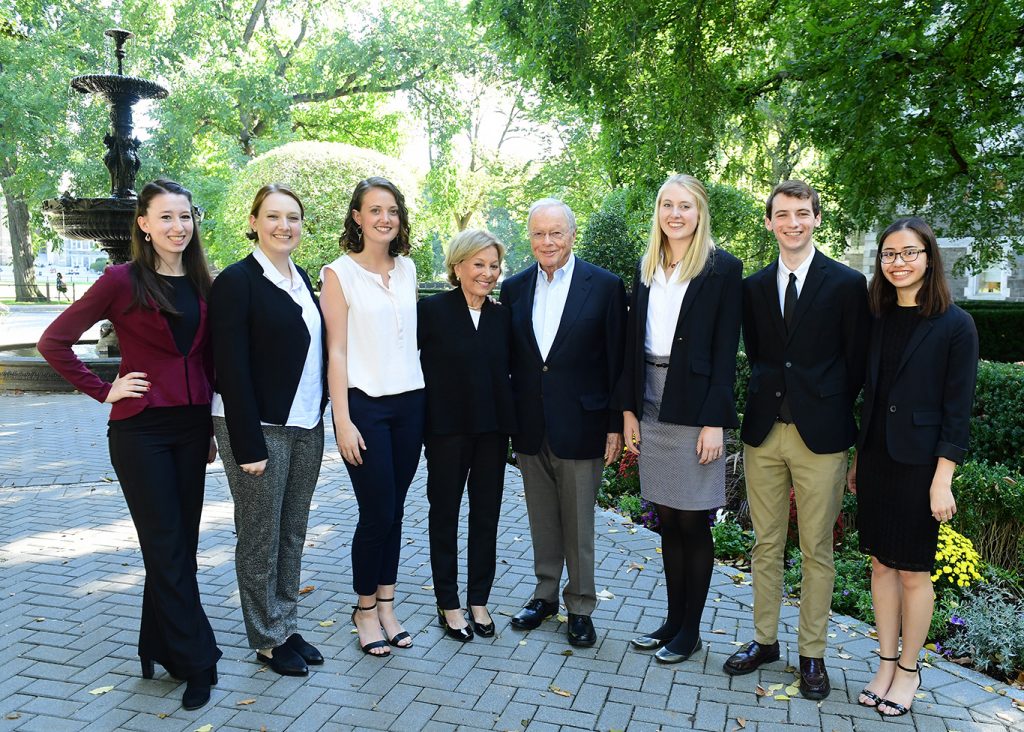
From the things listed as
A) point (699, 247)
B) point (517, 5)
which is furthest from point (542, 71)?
point (699, 247)

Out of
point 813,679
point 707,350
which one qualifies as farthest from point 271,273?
point 813,679

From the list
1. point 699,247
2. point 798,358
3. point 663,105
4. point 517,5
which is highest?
point 517,5

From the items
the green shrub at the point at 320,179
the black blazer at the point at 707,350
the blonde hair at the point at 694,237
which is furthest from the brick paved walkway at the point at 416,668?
the green shrub at the point at 320,179

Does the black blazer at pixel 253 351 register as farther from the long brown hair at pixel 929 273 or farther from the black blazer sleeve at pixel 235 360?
the long brown hair at pixel 929 273

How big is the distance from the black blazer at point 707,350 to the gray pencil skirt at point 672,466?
9 centimetres

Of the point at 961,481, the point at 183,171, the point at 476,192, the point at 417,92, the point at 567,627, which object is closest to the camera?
the point at 567,627

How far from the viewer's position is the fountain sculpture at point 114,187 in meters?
11.3

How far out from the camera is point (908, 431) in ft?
11.1

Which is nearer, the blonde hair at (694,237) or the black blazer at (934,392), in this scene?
the black blazer at (934,392)

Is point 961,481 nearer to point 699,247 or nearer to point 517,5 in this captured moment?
point 699,247

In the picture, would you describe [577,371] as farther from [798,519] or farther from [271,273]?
[271,273]

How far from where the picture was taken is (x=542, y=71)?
31.2 feet

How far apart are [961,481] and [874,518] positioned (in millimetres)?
1773

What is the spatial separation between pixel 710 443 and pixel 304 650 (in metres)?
2.23
